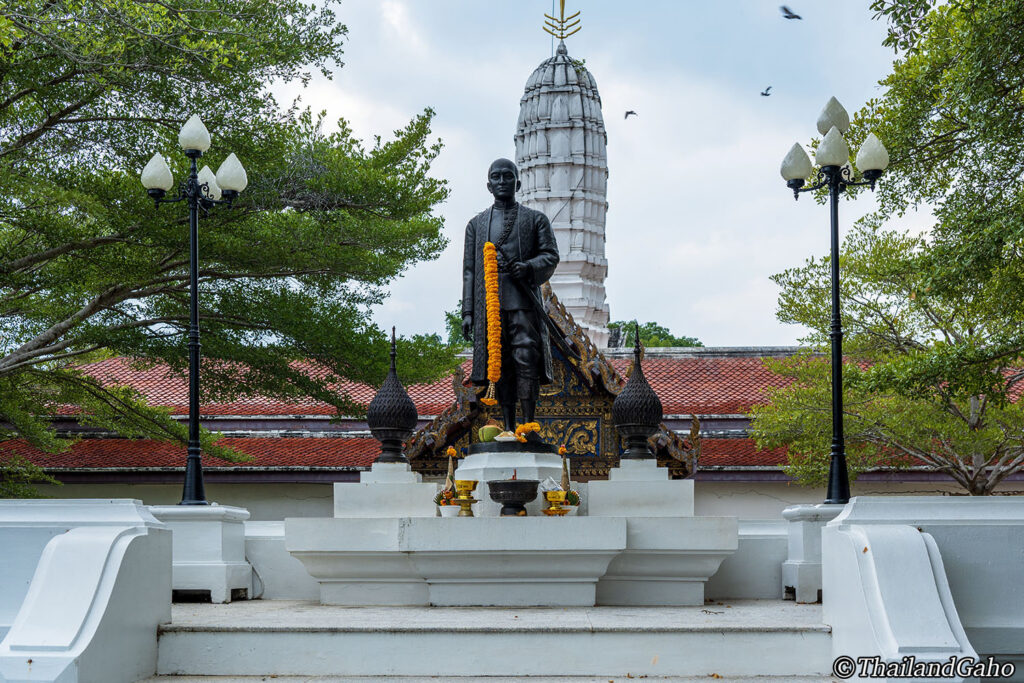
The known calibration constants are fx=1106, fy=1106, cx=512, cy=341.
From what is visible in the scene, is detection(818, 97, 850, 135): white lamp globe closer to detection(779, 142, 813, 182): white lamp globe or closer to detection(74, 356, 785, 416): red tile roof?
detection(779, 142, 813, 182): white lamp globe

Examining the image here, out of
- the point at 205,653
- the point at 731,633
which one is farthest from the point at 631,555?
the point at 205,653

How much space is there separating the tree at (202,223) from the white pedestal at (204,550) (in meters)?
5.93

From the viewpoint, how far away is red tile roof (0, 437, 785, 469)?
17625mm

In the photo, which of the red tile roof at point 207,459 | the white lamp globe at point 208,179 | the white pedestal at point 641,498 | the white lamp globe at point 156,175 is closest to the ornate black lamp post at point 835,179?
the white pedestal at point 641,498

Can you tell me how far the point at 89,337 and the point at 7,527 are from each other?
8548 millimetres

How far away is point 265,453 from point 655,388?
7042mm

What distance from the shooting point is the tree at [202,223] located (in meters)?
13.1

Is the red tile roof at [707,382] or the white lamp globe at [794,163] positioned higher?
the white lamp globe at [794,163]

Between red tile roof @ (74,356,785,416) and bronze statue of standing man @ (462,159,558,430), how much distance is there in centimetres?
1056

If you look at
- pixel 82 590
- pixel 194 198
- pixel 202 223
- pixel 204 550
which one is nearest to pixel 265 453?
pixel 202 223

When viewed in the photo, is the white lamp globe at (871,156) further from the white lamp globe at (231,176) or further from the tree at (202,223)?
the tree at (202,223)

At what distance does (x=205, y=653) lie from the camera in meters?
6.04

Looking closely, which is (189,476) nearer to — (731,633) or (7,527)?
(7,527)

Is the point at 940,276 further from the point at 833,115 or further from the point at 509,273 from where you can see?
the point at 509,273
